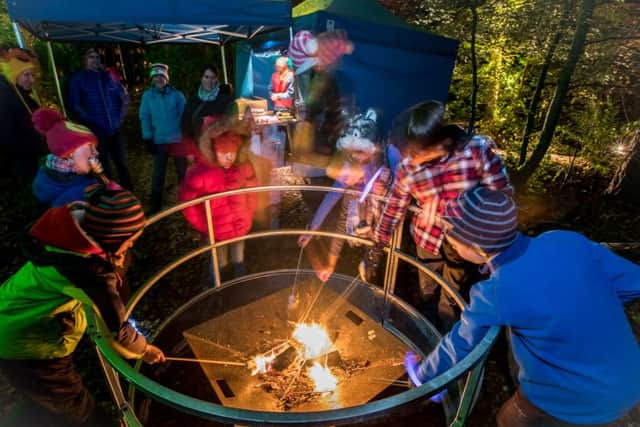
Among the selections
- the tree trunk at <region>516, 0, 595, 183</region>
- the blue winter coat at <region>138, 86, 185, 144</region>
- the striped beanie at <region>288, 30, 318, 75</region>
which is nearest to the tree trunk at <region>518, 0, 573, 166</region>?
the tree trunk at <region>516, 0, 595, 183</region>

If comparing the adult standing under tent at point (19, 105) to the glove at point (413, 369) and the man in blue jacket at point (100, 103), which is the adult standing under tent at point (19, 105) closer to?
the man in blue jacket at point (100, 103)

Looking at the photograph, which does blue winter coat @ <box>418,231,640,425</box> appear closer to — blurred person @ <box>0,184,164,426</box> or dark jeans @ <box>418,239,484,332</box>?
dark jeans @ <box>418,239,484,332</box>

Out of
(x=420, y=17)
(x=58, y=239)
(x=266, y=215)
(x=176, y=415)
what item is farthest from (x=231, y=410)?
(x=420, y=17)

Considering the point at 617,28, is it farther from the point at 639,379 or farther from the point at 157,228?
the point at 157,228

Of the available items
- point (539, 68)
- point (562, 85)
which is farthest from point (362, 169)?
point (539, 68)

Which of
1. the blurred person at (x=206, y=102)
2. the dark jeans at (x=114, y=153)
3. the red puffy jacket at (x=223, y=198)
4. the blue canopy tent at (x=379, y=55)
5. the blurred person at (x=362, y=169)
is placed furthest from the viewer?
the blue canopy tent at (x=379, y=55)

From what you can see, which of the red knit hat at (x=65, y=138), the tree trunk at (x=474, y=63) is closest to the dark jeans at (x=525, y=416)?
the red knit hat at (x=65, y=138)

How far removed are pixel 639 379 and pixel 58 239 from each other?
9.48 ft

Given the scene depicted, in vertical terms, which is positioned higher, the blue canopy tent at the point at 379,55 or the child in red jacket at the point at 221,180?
the blue canopy tent at the point at 379,55

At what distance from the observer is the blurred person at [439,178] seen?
2.77 metres

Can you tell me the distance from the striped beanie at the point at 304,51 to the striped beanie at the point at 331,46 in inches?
5.1

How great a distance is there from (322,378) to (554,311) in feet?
6.10

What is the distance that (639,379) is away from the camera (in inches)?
72.2

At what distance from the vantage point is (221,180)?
12.5 feet
